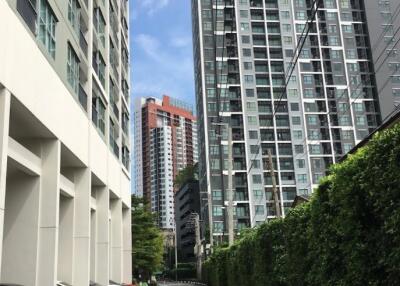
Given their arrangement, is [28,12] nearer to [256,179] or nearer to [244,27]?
[256,179]

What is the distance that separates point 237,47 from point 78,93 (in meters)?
82.4

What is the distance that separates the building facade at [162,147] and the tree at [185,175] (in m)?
1.54

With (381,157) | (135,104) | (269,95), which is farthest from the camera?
(135,104)

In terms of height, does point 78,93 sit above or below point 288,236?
above

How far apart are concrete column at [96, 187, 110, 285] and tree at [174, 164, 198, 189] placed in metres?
93.6

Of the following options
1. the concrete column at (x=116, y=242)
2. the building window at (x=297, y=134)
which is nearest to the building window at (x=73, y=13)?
the concrete column at (x=116, y=242)

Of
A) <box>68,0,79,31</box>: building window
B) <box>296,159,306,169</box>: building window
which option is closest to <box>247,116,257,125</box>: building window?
<box>296,159,306,169</box>: building window

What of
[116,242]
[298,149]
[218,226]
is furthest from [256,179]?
[116,242]

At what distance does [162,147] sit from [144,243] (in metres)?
65.0

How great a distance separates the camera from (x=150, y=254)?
54.4m

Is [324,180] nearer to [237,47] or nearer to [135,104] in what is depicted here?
[237,47]

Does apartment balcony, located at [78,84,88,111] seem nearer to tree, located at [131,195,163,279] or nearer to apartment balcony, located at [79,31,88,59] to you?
apartment balcony, located at [79,31,88,59]

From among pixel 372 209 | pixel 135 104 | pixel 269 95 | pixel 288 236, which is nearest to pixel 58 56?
pixel 288 236

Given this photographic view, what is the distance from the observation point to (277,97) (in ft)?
339
